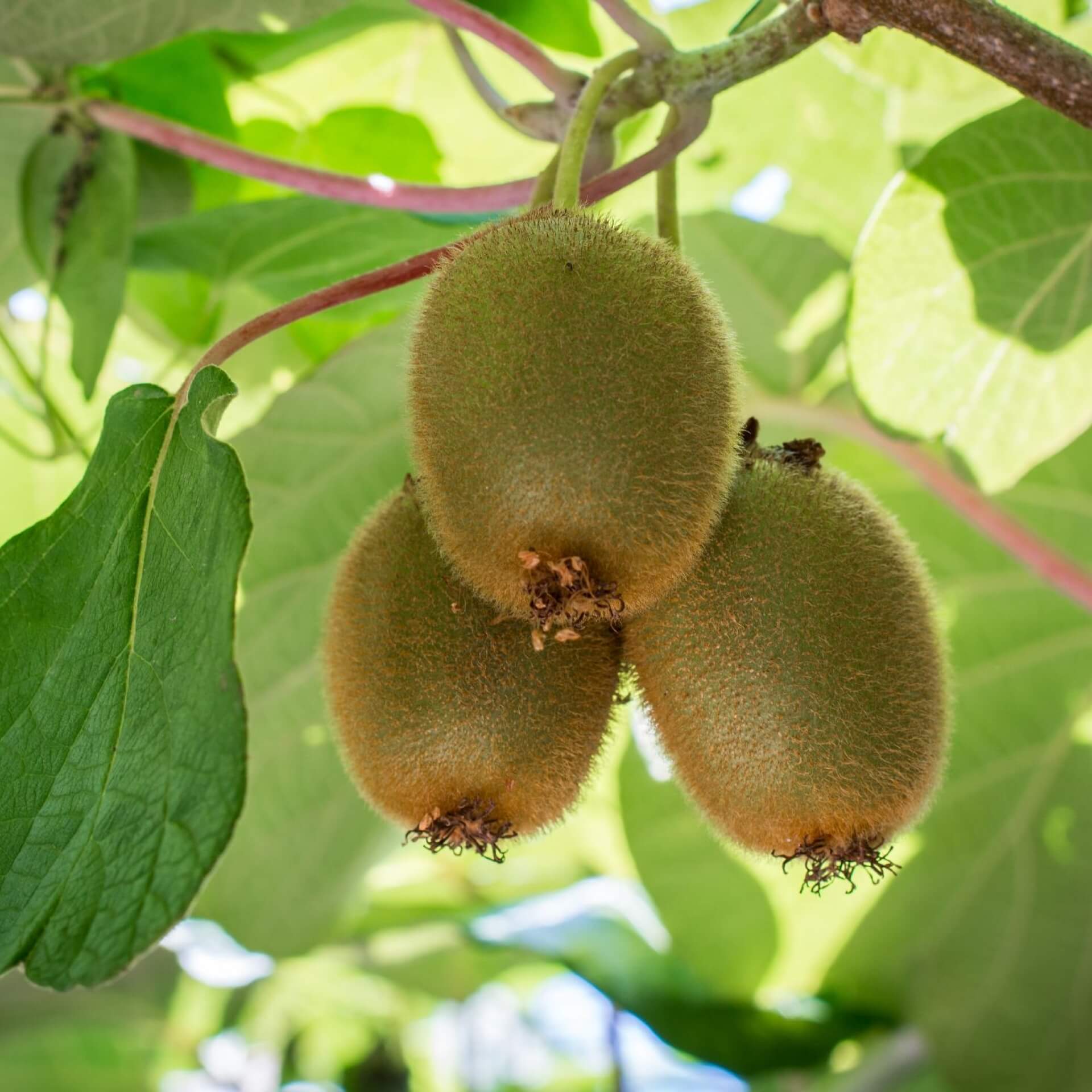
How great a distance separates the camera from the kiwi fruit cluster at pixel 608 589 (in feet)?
2.67

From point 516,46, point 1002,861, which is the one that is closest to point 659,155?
point 516,46

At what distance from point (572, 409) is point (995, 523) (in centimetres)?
119

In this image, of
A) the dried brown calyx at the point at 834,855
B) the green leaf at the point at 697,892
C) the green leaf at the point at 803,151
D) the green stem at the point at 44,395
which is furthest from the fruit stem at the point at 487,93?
the green leaf at the point at 697,892

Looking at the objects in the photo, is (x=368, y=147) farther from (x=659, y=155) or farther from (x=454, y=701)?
(x=454, y=701)

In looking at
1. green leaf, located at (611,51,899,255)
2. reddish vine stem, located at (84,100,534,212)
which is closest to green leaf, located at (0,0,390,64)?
reddish vine stem, located at (84,100,534,212)

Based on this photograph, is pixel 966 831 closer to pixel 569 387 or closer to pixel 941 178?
pixel 941 178

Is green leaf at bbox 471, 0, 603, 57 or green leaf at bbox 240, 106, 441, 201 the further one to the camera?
green leaf at bbox 240, 106, 441, 201

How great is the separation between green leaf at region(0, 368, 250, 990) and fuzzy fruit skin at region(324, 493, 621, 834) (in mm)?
117

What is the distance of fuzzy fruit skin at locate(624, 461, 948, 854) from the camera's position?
936 millimetres

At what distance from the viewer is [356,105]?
1.74 meters

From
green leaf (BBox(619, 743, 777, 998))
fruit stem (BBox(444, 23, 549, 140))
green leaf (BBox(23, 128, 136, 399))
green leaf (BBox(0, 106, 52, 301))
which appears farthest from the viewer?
green leaf (BBox(619, 743, 777, 998))

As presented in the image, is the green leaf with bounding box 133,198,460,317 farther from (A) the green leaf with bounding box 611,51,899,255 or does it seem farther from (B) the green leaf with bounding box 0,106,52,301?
(A) the green leaf with bounding box 611,51,899,255

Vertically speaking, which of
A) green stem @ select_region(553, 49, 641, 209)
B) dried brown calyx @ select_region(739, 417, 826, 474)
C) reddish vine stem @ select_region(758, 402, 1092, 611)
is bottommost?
reddish vine stem @ select_region(758, 402, 1092, 611)

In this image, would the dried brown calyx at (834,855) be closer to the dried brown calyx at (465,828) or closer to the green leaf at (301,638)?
the dried brown calyx at (465,828)
